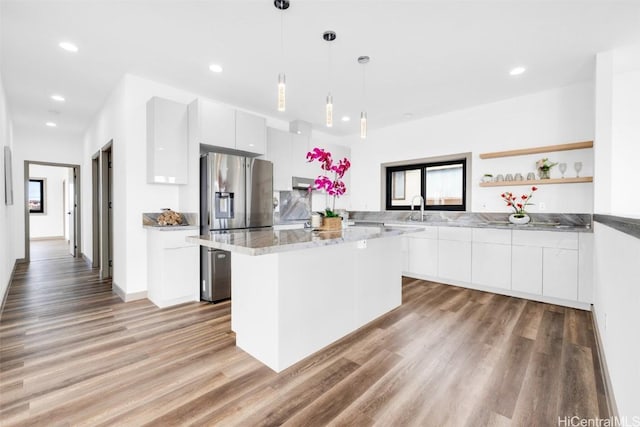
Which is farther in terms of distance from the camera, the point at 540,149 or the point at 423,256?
the point at 423,256

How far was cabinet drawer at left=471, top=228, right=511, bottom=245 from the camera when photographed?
3.63m

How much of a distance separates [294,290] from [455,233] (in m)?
3.01

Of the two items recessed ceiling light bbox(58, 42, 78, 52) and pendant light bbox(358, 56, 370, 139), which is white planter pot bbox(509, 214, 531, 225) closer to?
pendant light bbox(358, 56, 370, 139)

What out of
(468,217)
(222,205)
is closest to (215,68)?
(222,205)

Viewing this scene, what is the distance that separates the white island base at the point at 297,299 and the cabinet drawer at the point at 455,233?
2010 mm

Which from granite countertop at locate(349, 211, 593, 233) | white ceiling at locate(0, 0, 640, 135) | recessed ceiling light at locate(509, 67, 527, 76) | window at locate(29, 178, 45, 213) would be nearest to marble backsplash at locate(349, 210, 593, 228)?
granite countertop at locate(349, 211, 593, 233)

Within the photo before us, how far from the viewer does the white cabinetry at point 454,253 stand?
3980mm

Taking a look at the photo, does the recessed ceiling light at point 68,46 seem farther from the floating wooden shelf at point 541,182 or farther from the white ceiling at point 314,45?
the floating wooden shelf at point 541,182

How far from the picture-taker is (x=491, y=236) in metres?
3.75

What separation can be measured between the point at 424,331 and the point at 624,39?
3.23 m

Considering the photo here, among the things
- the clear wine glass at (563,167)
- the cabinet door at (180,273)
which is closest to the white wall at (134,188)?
the cabinet door at (180,273)

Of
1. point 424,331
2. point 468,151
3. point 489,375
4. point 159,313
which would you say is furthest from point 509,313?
point 159,313

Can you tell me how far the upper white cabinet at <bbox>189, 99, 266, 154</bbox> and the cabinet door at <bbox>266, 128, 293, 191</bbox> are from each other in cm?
39

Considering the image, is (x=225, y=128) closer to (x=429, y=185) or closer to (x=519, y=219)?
(x=429, y=185)
